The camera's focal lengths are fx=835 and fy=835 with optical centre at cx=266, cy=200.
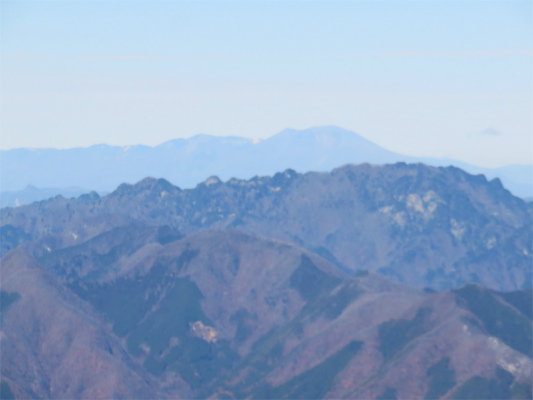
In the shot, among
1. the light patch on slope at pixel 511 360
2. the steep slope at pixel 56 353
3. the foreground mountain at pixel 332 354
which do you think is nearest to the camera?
the light patch on slope at pixel 511 360

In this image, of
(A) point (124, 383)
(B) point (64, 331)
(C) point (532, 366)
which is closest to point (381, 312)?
(C) point (532, 366)

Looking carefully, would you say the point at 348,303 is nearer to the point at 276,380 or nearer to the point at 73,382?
the point at 276,380

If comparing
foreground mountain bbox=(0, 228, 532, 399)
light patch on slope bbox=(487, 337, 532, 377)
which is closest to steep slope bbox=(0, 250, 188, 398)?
foreground mountain bbox=(0, 228, 532, 399)

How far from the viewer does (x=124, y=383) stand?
165 m

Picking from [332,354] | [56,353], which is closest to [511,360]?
[332,354]

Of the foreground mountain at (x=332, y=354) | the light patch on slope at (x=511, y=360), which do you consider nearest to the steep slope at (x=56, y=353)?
the foreground mountain at (x=332, y=354)

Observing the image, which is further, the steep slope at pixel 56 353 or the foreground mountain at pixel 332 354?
the steep slope at pixel 56 353

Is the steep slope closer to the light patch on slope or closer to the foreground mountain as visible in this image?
the foreground mountain

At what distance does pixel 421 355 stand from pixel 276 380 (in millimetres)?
35931

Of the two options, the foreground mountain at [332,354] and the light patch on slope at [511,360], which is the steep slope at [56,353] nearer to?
the foreground mountain at [332,354]

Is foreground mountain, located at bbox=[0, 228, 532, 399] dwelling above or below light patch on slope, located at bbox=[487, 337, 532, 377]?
below

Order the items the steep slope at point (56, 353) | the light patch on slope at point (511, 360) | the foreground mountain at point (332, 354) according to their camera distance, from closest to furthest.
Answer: the light patch on slope at point (511, 360), the foreground mountain at point (332, 354), the steep slope at point (56, 353)

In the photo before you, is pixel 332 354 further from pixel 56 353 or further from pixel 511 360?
pixel 56 353

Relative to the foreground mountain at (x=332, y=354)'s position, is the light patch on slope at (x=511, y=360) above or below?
above
